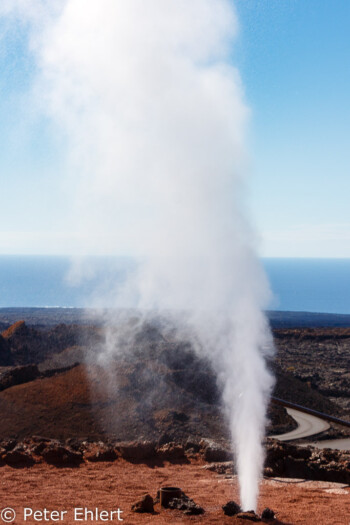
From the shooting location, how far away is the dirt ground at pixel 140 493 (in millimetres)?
13875

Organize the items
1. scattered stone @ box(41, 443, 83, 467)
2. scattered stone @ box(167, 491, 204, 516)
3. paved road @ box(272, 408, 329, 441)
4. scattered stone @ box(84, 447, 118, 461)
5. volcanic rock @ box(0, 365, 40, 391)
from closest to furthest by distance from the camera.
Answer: scattered stone @ box(167, 491, 204, 516), scattered stone @ box(41, 443, 83, 467), scattered stone @ box(84, 447, 118, 461), paved road @ box(272, 408, 329, 441), volcanic rock @ box(0, 365, 40, 391)

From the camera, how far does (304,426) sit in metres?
36.9

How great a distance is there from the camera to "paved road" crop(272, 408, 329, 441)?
1347 inches

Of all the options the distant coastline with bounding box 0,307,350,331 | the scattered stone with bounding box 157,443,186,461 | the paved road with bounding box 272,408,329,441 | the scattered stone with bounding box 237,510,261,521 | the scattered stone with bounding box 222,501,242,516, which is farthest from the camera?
the distant coastline with bounding box 0,307,350,331

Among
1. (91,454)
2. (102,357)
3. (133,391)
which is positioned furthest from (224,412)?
(91,454)

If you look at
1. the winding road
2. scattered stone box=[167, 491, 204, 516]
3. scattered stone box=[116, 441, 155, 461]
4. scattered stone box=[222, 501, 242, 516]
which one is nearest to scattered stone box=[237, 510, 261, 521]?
scattered stone box=[222, 501, 242, 516]

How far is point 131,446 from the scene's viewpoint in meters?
22.1

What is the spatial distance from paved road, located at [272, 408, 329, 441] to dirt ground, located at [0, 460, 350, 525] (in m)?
14.7

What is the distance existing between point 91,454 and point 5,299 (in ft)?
573

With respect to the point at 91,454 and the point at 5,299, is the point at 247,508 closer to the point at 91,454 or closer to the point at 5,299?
the point at 91,454

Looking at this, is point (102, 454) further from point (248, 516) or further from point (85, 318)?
point (85, 318)

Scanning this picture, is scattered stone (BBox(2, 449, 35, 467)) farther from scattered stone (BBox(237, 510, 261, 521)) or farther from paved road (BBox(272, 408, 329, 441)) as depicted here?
paved road (BBox(272, 408, 329, 441))

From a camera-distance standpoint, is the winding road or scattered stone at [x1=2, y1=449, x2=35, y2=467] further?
the winding road

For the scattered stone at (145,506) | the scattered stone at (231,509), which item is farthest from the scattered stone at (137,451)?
the scattered stone at (231,509)
